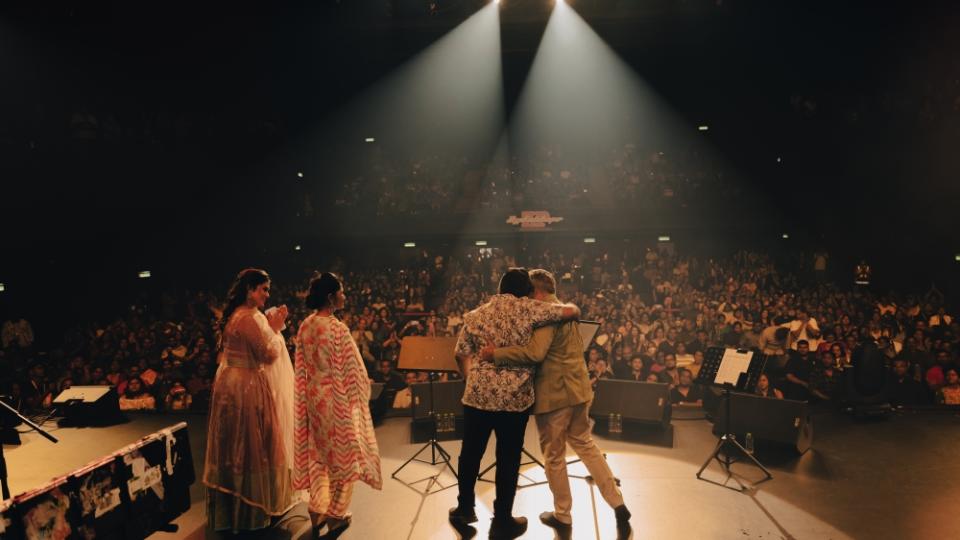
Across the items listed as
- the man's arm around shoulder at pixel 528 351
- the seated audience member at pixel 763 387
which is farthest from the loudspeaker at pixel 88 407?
the seated audience member at pixel 763 387

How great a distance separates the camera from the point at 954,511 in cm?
395

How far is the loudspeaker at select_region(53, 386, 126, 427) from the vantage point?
6785 mm

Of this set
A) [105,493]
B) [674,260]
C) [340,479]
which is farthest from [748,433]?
[674,260]

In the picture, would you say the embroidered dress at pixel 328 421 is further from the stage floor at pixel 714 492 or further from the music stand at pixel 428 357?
the music stand at pixel 428 357

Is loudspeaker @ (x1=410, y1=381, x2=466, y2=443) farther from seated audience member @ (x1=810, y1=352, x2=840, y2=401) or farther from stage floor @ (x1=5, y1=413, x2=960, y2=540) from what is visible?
seated audience member @ (x1=810, y1=352, x2=840, y2=401)

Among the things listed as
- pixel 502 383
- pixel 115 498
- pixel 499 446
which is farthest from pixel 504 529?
pixel 115 498

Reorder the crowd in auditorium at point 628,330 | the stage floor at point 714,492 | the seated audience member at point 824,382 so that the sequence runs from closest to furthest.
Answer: the stage floor at point 714,492 → the seated audience member at point 824,382 → the crowd in auditorium at point 628,330

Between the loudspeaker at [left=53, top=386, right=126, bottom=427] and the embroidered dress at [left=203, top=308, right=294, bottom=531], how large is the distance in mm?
4319

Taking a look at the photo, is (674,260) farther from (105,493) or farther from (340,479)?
(105,493)

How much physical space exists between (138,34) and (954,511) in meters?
12.8

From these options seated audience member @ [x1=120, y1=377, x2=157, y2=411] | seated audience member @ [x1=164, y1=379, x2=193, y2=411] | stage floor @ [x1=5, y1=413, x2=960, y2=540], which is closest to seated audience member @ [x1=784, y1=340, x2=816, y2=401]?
stage floor @ [x1=5, y1=413, x2=960, y2=540]

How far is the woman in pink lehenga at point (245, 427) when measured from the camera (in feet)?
11.6

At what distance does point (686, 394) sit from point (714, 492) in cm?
264

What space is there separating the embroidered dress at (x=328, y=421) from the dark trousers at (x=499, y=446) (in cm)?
62
